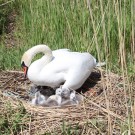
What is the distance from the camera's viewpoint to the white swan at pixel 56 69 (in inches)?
179

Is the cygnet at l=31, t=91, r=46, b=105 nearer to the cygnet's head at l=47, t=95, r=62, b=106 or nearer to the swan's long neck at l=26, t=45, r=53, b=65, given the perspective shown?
the cygnet's head at l=47, t=95, r=62, b=106

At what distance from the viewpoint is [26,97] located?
4781 mm

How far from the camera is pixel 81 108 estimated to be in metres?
4.26

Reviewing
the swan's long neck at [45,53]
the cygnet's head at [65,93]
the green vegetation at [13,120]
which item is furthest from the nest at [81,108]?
the swan's long neck at [45,53]

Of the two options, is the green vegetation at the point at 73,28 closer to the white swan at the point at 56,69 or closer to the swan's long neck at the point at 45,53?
the white swan at the point at 56,69

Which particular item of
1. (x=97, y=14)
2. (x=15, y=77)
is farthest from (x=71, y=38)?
(x=15, y=77)

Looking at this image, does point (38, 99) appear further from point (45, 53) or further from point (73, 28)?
point (73, 28)

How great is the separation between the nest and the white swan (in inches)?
7.2

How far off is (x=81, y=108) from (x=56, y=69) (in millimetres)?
498

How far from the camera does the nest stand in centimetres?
402

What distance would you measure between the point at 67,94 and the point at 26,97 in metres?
0.49

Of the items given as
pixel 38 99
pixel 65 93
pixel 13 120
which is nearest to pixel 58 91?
pixel 65 93

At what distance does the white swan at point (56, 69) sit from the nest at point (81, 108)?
0.18 meters

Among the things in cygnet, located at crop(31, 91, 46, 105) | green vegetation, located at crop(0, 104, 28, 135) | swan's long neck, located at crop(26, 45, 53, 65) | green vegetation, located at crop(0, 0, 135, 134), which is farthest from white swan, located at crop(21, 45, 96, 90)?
green vegetation, located at crop(0, 0, 135, 134)
